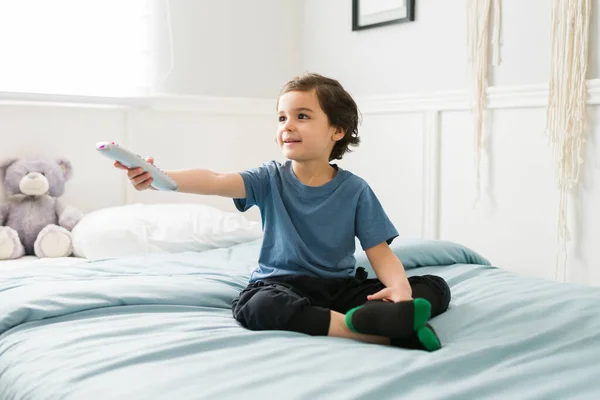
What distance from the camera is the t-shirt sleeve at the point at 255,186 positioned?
61.9 inches

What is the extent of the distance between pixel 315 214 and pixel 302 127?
188 mm

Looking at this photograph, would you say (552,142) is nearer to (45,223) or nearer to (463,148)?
(463,148)

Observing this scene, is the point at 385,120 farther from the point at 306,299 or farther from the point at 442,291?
the point at 306,299

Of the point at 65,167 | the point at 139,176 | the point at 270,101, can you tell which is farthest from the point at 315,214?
the point at 270,101

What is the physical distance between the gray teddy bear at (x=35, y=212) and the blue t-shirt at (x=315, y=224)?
104cm

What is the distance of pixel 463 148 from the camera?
260cm

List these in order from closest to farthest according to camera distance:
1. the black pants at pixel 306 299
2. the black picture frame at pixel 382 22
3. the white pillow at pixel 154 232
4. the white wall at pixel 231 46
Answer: the black pants at pixel 306 299
the white pillow at pixel 154 232
the black picture frame at pixel 382 22
the white wall at pixel 231 46

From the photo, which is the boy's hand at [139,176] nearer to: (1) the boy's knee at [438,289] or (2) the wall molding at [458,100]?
(1) the boy's knee at [438,289]

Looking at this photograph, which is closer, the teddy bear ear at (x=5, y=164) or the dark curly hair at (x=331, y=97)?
the dark curly hair at (x=331, y=97)

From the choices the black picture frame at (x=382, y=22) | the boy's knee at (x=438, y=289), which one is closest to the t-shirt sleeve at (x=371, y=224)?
the boy's knee at (x=438, y=289)

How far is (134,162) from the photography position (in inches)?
52.7

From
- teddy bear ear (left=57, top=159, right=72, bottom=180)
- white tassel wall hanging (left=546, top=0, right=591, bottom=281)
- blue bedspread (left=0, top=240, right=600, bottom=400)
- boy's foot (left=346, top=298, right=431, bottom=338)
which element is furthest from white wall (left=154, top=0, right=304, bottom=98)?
boy's foot (left=346, top=298, right=431, bottom=338)

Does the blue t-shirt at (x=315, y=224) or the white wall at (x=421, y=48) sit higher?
the white wall at (x=421, y=48)

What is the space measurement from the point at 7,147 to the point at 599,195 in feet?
6.40
